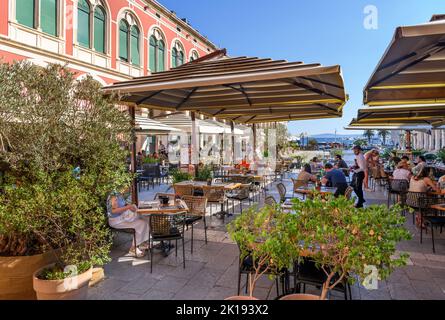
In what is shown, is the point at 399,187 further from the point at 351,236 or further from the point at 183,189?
the point at 351,236

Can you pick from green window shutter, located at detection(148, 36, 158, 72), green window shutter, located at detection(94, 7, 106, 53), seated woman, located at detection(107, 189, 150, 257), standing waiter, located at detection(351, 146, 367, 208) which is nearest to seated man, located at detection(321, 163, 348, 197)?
standing waiter, located at detection(351, 146, 367, 208)

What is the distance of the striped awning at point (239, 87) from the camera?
3.94 m

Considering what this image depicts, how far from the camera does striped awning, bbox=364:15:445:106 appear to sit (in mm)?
2490

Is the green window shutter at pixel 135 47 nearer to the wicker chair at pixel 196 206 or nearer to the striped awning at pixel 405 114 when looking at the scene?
the striped awning at pixel 405 114

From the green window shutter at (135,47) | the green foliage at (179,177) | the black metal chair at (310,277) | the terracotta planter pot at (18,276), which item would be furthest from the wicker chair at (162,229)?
the green window shutter at (135,47)

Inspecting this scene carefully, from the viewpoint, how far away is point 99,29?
15078 mm

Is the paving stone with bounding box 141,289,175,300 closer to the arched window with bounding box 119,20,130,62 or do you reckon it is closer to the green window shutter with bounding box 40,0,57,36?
the green window shutter with bounding box 40,0,57,36

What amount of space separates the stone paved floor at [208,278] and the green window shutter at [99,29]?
528 inches

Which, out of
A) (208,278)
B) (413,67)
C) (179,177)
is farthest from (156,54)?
(208,278)

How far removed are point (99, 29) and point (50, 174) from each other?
14.5m

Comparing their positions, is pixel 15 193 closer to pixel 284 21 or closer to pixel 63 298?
pixel 63 298

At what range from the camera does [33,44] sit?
11492 millimetres

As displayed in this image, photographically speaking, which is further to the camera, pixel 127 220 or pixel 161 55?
pixel 161 55
